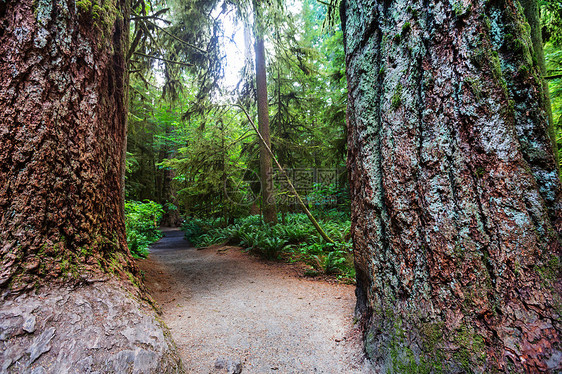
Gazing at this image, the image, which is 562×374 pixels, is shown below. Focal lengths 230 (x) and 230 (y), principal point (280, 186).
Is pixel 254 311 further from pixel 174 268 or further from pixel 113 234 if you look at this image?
pixel 174 268

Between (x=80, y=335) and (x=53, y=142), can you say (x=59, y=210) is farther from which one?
(x=80, y=335)

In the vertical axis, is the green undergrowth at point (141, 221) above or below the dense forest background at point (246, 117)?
below

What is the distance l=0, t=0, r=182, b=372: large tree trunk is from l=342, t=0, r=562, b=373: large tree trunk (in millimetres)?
1785

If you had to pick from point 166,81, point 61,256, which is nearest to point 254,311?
point 61,256

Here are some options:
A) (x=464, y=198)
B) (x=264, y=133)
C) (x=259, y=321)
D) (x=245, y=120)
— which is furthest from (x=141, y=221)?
(x=464, y=198)

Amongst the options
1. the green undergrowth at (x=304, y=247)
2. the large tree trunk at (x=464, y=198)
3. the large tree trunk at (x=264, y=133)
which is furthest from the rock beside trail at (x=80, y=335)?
the large tree trunk at (x=264, y=133)

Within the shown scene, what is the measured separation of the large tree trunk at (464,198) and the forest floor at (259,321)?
0.57m

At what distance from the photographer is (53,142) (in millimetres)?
1760

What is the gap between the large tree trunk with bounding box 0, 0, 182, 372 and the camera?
1.41 m

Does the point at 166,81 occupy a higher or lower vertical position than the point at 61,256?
higher

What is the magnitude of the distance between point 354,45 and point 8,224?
299cm

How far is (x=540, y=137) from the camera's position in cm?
131

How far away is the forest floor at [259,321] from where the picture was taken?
1916 millimetres

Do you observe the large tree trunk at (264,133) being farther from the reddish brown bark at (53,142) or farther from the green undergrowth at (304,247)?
the reddish brown bark at (53,142)
